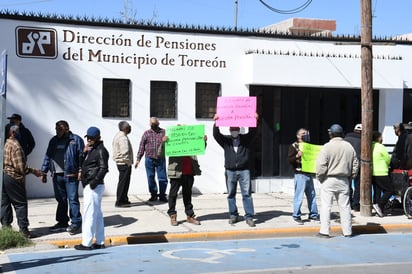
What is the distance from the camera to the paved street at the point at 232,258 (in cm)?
773

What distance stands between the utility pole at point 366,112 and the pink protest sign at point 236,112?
8.76 feet

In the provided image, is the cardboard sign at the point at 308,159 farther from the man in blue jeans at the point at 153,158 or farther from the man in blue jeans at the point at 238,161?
the man in blue jeans at the point at 153,158

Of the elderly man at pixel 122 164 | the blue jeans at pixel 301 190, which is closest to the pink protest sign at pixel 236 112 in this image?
the blue jeans at pixel 301 190

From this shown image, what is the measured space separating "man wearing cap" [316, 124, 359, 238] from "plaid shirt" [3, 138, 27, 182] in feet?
16.0

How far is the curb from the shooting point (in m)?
9.52

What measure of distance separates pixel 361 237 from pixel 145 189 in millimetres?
5958

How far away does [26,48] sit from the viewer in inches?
536

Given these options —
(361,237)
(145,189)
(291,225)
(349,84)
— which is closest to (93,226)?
(291,225)

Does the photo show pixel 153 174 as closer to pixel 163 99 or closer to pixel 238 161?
pixel 163 99

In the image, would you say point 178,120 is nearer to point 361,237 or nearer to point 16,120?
point 16,120

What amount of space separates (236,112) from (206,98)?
4.80 meters

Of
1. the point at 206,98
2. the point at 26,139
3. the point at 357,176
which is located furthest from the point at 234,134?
the point at 26,139

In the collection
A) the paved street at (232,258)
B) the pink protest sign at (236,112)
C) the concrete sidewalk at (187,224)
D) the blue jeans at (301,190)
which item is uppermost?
the pink protest sign at (236,112)

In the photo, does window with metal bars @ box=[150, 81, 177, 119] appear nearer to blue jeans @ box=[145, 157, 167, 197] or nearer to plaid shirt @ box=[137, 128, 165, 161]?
plaid shirt @ box=[137, 128, 165, 161]
